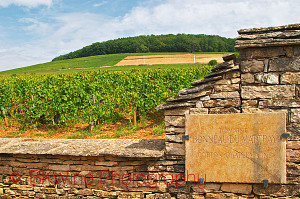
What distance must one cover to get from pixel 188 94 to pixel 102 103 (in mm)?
7600

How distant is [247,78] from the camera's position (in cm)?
374

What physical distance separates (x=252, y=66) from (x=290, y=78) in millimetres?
563

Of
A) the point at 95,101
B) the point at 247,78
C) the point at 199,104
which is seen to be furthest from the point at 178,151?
the point at 95,101

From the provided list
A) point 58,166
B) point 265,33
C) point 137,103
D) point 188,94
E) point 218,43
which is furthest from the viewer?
point 218,43

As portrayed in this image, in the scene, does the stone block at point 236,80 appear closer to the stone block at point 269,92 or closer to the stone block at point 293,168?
the stone block at point 269,92

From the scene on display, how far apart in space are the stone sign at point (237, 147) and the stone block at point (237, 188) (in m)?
0.13

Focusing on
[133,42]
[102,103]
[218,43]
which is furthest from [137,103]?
[133,42]

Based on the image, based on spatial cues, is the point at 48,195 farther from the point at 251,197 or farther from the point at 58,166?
the point at 251,197

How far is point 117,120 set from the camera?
11242 mm

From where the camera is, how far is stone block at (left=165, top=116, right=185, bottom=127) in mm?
3953

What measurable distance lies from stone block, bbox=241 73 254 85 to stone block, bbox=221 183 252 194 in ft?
5.35

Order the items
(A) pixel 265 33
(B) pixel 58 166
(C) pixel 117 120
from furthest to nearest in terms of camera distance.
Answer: (C) pixel 117 120, (B) pixel 58 166, (A) pixel 265 33

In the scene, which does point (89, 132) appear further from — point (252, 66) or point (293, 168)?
point (293, 168)

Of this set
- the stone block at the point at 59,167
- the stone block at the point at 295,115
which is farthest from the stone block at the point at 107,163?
the stone block at the point at 295,115
